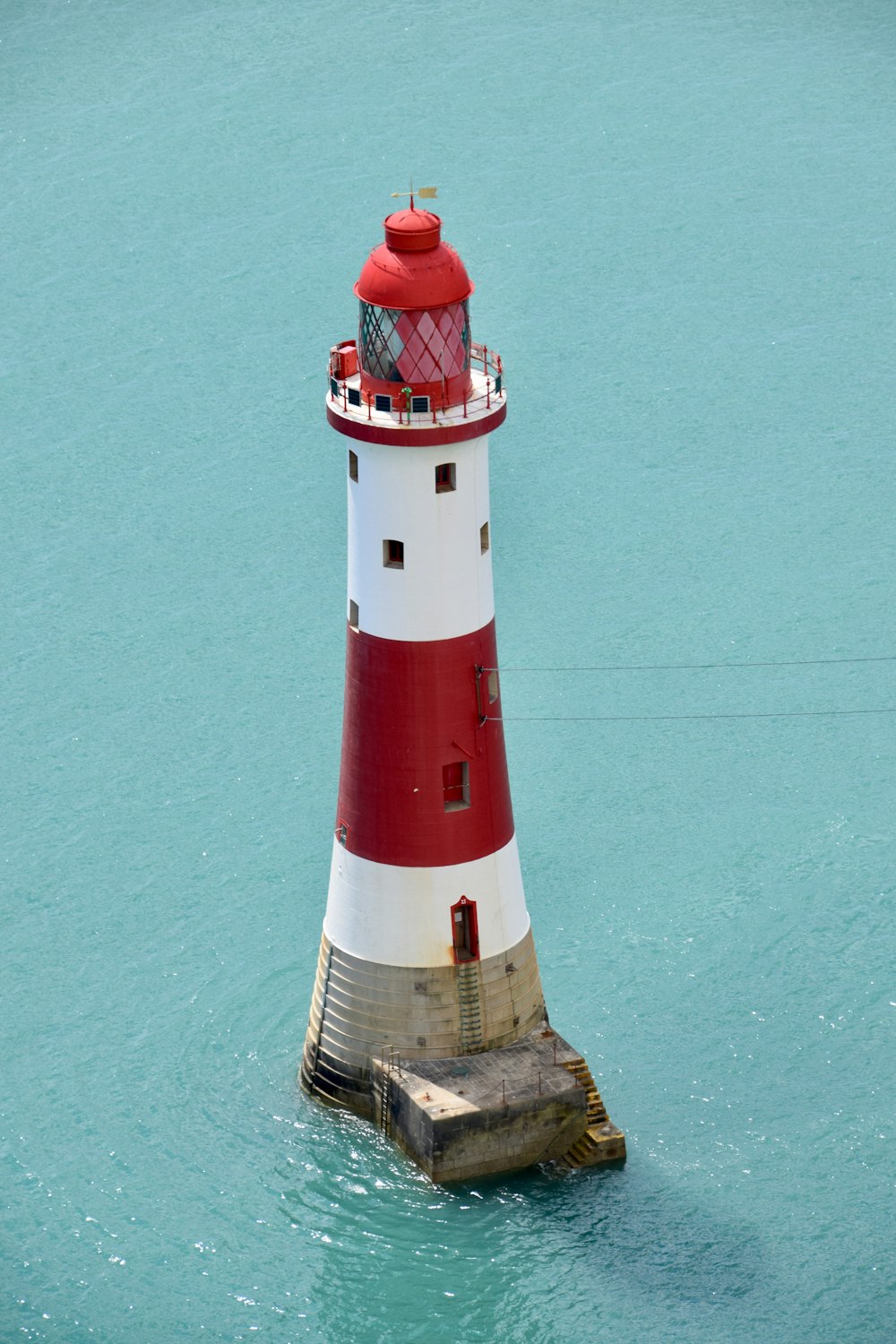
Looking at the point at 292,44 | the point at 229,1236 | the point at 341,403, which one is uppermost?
the point at 341,403

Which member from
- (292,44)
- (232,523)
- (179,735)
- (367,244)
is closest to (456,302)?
(179,735)

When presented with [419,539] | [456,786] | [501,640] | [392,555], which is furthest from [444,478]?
[501,640]

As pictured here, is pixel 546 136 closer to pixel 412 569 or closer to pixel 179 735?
pixel 179 735

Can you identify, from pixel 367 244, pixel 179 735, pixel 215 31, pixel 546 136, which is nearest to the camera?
pixel 179 735

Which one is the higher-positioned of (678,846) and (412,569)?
(412,569)

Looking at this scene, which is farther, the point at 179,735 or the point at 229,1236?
the point at 179,735

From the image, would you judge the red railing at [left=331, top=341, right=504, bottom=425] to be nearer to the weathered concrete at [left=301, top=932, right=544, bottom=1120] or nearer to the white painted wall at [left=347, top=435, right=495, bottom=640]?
the white painted wall at [left=347, top=435, right=495, bottom=640]

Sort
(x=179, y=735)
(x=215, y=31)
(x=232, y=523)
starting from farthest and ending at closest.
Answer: (x=215, y=31)
(x=232, y=523)
(x=179, y=735)
